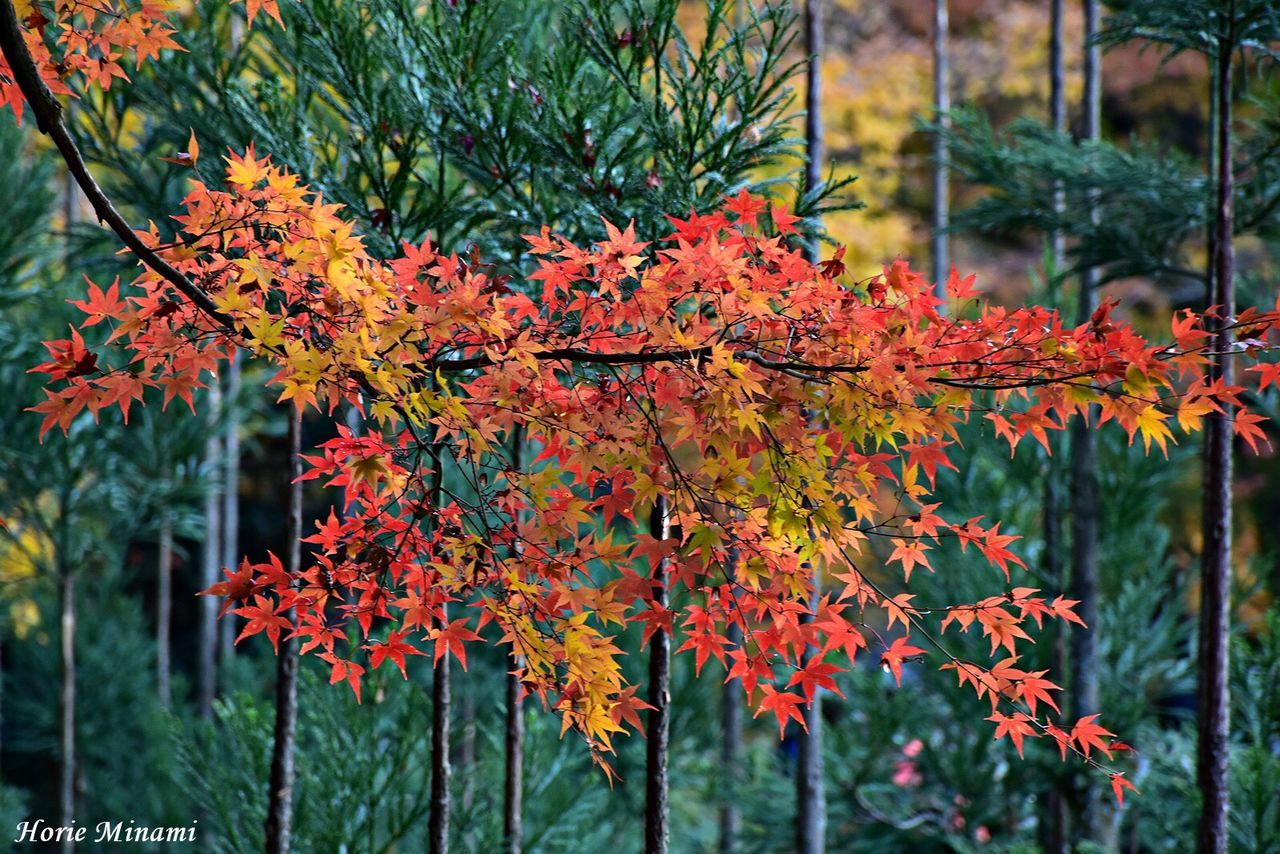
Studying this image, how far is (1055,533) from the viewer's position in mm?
5199

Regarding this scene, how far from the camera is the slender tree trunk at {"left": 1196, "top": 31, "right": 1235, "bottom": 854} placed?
300 cm

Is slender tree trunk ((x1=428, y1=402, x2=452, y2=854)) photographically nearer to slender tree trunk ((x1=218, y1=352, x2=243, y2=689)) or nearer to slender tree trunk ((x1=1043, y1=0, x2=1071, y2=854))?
slender tree trunk ((x1=1043, y1=0, x2=1071, y2=854))

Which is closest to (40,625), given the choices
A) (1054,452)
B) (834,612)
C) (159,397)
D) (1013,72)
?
(159,397)

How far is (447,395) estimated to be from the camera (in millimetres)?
1860

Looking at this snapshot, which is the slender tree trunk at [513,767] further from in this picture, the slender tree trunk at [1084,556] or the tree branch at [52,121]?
the slender tree trunk at [1084,556]

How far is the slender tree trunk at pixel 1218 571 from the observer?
3.00 m

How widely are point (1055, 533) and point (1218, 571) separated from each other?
7.14ft

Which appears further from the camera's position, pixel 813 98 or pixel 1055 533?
pixel 1055 533

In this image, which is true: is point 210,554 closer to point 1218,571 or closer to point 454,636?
point 454,636

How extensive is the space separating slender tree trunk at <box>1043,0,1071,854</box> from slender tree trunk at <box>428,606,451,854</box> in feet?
9.90

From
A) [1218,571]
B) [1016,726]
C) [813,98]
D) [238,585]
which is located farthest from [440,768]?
[813,98]

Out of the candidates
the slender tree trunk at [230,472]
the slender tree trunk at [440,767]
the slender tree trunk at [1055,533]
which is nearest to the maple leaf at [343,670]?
the slender tree trunk at [440,767]

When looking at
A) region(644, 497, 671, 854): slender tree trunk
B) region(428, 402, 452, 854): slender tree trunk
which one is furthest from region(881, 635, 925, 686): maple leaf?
region(428, 402, 452, 854): slender tree trunk

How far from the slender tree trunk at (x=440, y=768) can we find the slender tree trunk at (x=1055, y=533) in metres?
3.02
